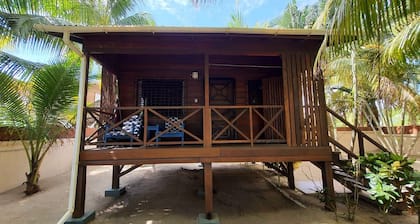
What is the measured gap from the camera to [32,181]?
6.40m

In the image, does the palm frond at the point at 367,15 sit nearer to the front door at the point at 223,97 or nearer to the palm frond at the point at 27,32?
the front door at the point at 223,97

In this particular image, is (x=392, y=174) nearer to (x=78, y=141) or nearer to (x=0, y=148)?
(x=78, y=141)

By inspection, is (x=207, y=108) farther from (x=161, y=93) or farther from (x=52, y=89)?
(x=52, y=89)

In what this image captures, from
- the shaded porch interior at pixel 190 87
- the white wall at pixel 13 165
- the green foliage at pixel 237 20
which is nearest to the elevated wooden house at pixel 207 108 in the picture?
the shaded porch interior at pixel 190 87

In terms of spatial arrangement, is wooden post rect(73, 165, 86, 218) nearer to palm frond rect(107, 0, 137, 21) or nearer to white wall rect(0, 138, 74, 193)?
white wall rect(0, 138, 74, 193)

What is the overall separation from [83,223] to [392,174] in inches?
207

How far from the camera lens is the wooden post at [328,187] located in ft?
14.6

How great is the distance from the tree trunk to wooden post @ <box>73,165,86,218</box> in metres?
3.31

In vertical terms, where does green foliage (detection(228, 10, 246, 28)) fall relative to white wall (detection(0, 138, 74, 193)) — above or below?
above

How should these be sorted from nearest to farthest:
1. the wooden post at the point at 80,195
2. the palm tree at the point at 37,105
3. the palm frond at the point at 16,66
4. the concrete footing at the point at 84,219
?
the concrete footing at the point at 84,219
the wooden post at the point at 80,195
the palm frond at the point at 16,66
the palm tree at the point at 37,105

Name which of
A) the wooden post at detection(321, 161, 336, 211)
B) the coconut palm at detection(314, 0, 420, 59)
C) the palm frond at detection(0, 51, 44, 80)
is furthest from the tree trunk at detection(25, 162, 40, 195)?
the coconut palm at detection(314, 0, 420, 59)

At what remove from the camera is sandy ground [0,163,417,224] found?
4297 mm

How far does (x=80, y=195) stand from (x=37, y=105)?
Answer: 11.8ft

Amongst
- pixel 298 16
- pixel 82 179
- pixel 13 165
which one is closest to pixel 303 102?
pixel 82 179
